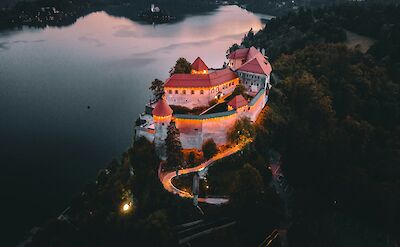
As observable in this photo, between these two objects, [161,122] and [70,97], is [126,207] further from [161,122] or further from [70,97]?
[70,97]

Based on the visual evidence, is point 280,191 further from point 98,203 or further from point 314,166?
point 98,203

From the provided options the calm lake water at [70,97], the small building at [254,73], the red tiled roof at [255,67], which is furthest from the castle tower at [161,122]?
the red tiled roof at [255,67]

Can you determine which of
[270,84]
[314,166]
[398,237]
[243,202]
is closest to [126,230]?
[243,202]

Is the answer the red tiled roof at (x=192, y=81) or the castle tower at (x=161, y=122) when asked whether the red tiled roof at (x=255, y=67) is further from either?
the castle tower at (x=161, y=122)

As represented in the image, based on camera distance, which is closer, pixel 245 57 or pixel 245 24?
pixel 245 57

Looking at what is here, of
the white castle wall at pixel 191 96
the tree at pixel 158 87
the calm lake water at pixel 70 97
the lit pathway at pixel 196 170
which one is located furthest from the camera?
the tree at pixel 158 87

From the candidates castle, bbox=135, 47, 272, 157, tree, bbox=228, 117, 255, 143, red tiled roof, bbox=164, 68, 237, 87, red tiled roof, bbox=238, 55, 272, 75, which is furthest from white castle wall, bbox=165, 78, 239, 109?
red tiled roof, bbox=238, 55, 272, 75

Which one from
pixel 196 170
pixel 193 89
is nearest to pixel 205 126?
pixel 196 170
